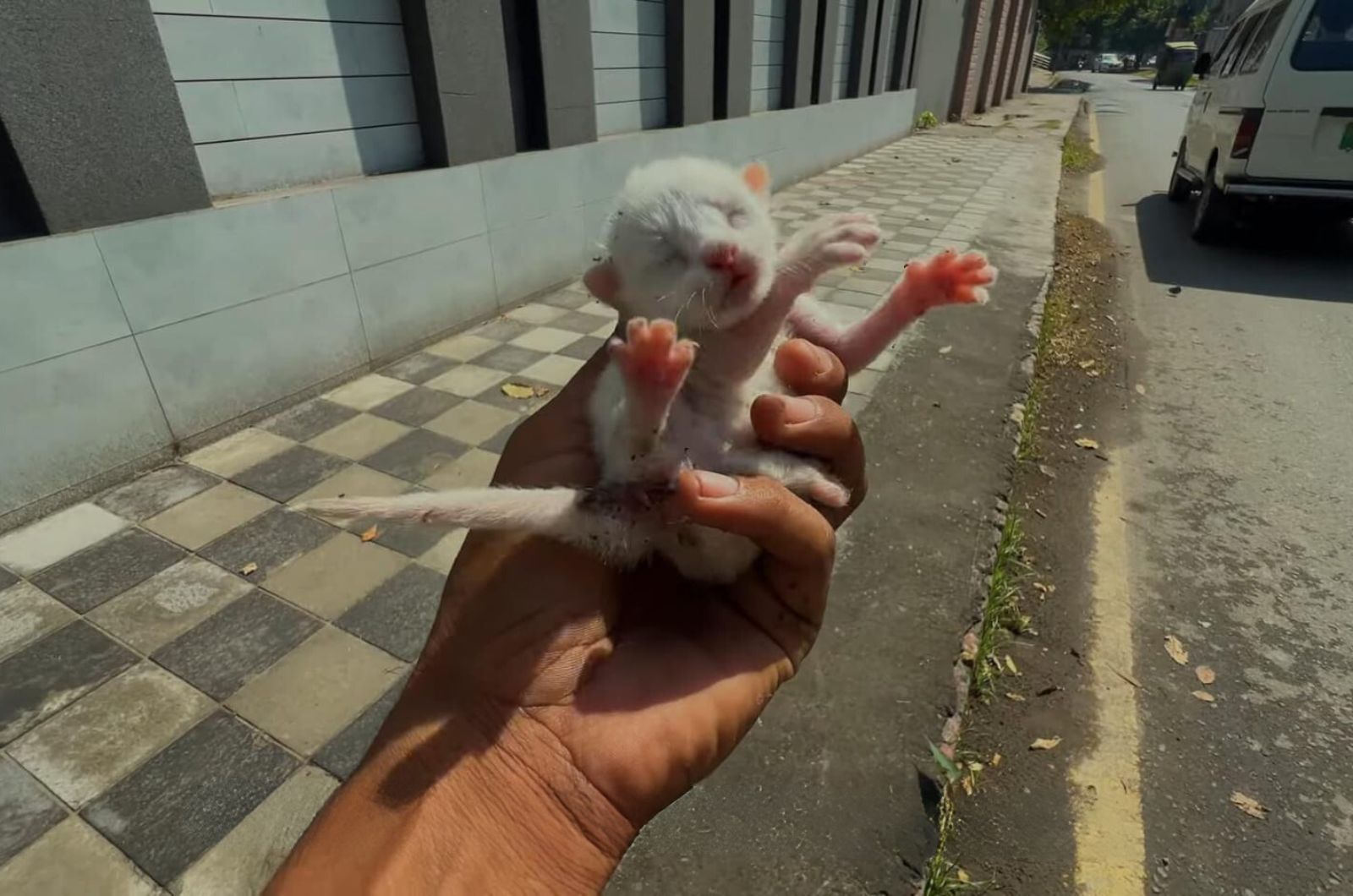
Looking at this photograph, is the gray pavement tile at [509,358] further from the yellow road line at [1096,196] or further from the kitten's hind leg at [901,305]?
the yellow road line at [1096,196]

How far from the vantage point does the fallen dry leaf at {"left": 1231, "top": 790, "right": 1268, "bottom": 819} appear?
9.12 feet

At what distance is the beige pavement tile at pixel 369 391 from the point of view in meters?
5.45

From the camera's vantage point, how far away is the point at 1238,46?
10094 millimetres

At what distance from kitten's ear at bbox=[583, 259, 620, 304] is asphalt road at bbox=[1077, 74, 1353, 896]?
Answer: 2835 mm

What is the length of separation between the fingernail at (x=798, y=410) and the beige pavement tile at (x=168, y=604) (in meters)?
3.10

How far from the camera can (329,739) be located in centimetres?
287

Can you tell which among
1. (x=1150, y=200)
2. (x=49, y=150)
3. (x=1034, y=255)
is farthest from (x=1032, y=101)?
(x=49, y=150)

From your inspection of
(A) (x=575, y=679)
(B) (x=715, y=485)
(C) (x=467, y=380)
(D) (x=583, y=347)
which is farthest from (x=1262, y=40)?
(A) (x=575, y=679)


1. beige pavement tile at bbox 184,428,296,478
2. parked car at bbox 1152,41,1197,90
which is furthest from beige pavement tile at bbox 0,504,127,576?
parked car at bbox 1152,41,1197,90

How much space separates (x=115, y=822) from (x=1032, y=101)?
41.3 m

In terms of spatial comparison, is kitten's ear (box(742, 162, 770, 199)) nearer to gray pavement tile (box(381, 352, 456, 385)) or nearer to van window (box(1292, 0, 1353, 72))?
gray pavement tile (box(381, 352, 456, 385))

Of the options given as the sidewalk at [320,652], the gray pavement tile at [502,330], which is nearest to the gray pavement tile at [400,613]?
the sidewalk at [320,652]

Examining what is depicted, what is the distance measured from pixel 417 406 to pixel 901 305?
163 inches

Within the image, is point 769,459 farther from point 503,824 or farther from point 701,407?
point 503,824
